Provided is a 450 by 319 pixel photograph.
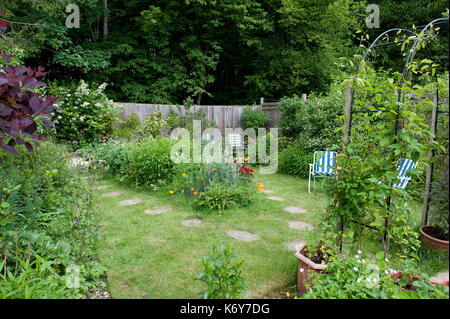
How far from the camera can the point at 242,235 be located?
121 inches

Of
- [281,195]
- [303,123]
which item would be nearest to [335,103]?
[303,123]

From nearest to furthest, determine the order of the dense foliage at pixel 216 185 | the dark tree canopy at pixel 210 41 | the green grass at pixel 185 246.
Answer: the green grass at pixel 185 246 → the dense foliage at pixel 216 185 → the dark tree canopy at pixel 210 41

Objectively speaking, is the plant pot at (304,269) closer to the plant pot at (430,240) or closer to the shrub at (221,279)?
the shrub at (221,279)

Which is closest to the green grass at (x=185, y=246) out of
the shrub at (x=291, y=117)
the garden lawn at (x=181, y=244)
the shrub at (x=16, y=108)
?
the garden lawn at (x=181, y=244)

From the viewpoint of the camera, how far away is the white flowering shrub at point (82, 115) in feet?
24.4

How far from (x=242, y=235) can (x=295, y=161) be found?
3.71 meters

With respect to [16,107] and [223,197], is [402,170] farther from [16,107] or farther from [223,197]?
[16,107]

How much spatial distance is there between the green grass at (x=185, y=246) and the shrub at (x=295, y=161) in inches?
70.8

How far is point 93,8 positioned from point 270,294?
1187 centimetres

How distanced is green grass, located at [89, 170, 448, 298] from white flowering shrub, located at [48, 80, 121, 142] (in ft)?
12.3

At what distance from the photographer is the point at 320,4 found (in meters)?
11.5

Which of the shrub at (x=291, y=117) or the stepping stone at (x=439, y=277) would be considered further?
the shrub at (x=291, y=117)

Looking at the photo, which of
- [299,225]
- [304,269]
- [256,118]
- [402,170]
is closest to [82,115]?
[256,118]
